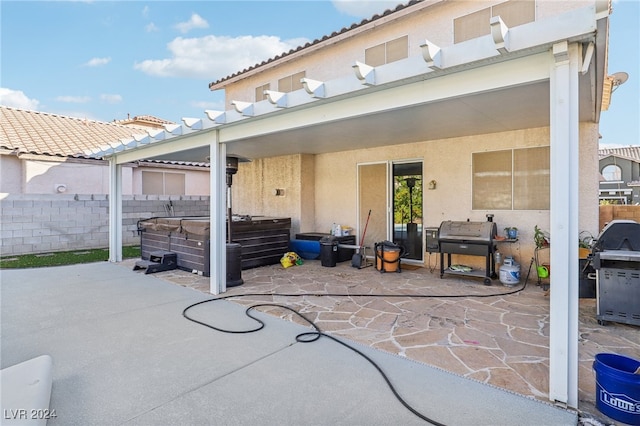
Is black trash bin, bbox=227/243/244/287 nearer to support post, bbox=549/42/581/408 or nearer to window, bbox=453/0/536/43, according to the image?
support post, bbox=549/42/581/408

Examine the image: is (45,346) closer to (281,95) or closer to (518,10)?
(281,95)

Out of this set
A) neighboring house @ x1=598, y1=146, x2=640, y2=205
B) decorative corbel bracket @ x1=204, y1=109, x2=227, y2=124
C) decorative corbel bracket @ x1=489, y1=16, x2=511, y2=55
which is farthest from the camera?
neighboring house @ x1=598, y1=146, x2=640, y2=205

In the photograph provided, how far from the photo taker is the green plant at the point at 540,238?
659cm

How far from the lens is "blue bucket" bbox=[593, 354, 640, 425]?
2604 millimetres

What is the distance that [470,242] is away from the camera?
6953 millimetres

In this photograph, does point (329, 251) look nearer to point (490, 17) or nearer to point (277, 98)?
point (277, 98)

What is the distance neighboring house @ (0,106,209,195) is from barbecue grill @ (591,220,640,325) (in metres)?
10.8

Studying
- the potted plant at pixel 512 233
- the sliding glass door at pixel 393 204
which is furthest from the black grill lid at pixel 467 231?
the sliding glass door at pixel 393 204

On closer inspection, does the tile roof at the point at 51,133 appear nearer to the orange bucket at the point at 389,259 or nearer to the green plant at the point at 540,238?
the orange bucket at the point at 389,259

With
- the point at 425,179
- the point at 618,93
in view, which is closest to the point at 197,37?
the point at 425,179

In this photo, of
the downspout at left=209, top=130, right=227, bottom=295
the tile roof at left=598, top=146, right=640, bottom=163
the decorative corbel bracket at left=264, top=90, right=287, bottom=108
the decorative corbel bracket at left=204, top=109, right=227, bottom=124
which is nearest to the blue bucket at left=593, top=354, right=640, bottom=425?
the decorative corbel bracket at left=264, top=90, right=287, bottom=108

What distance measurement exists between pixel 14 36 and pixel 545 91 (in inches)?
519

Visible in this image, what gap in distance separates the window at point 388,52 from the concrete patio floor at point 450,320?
5.21 m

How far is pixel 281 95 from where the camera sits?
480 centimetres
